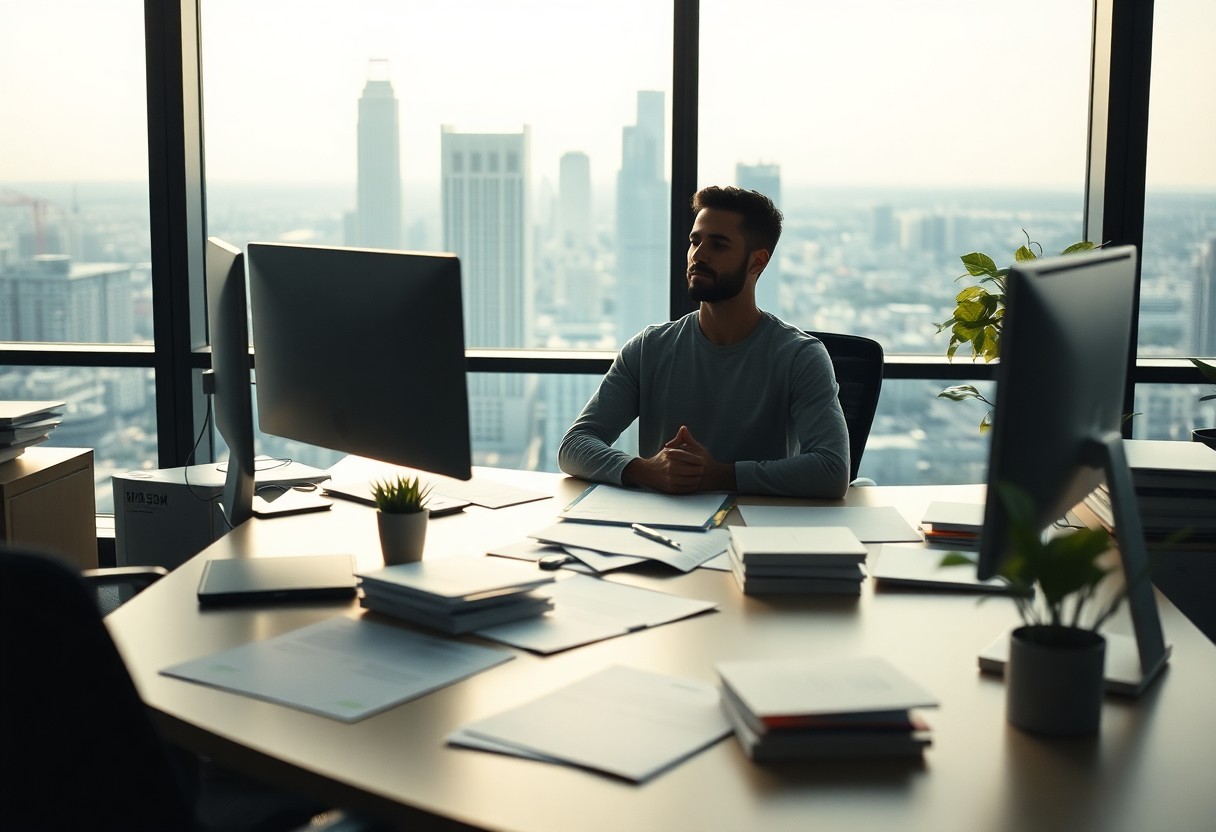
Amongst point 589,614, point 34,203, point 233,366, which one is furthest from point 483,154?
point 589,614

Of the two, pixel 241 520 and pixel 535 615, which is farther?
pixel 241 520

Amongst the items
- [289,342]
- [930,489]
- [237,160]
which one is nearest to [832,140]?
[930,489]

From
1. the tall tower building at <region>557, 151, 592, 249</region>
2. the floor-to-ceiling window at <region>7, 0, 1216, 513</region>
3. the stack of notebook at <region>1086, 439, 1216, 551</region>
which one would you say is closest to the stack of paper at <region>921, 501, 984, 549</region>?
the stack of notebook at <region>1086, 439, 1216, 551</region>

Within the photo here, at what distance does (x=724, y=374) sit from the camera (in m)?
2.96

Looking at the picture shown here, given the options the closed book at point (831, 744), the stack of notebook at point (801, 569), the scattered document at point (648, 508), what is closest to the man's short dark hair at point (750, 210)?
the scattered document at point (648, 508)

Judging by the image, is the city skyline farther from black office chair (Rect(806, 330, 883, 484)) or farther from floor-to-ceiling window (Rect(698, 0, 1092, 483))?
black office chair (Rect(806, 330, 883, 484))

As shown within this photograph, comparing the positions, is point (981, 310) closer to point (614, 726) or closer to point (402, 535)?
point (402, 535)

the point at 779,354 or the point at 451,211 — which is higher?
the point at 451,211

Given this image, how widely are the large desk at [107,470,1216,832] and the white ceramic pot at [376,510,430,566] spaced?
0.16 meters

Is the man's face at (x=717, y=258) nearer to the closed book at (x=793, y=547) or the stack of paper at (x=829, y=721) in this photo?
the closed book at (x=793, y=547)

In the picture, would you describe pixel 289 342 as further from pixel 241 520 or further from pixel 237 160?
pixel 237 160

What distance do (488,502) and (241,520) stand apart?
0.48 metres

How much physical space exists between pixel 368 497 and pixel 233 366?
54cm

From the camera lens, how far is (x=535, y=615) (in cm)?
172
